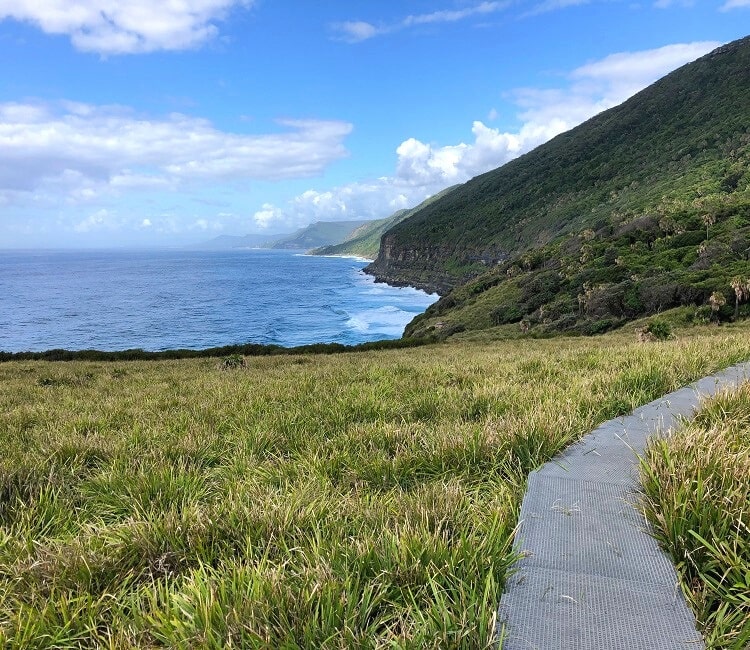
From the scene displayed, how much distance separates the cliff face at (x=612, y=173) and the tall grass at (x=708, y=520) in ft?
333

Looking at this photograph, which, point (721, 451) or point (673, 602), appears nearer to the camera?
point (673, 602)

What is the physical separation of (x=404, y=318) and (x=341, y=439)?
4202 inches

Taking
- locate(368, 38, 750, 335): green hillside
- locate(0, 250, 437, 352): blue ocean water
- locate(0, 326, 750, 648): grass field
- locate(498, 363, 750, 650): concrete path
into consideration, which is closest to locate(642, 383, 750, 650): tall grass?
locate(498, 363, 750, 650): concrete path

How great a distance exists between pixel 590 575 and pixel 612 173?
166980 millimetres

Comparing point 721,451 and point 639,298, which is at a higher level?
point 721,451

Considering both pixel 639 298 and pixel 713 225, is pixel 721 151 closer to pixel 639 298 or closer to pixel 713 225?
pixel 713 225

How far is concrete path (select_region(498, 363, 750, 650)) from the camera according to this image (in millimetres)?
1845

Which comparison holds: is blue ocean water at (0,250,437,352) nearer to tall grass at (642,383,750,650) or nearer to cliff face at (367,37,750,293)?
cliff face at (367,37,750,293)

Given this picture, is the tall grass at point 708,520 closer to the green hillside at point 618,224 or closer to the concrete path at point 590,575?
the concrete path at point 590,575

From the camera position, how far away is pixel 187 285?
583ft

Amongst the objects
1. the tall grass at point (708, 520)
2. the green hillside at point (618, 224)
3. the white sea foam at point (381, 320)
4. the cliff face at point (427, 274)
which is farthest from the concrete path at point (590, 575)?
the cliff face at point (427, 274)

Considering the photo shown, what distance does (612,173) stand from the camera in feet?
468

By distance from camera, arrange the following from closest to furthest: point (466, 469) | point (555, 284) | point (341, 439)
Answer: point (466, 469), point (341, 439), point (555, 284)

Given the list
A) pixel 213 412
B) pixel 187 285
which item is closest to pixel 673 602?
pixel 213 412
